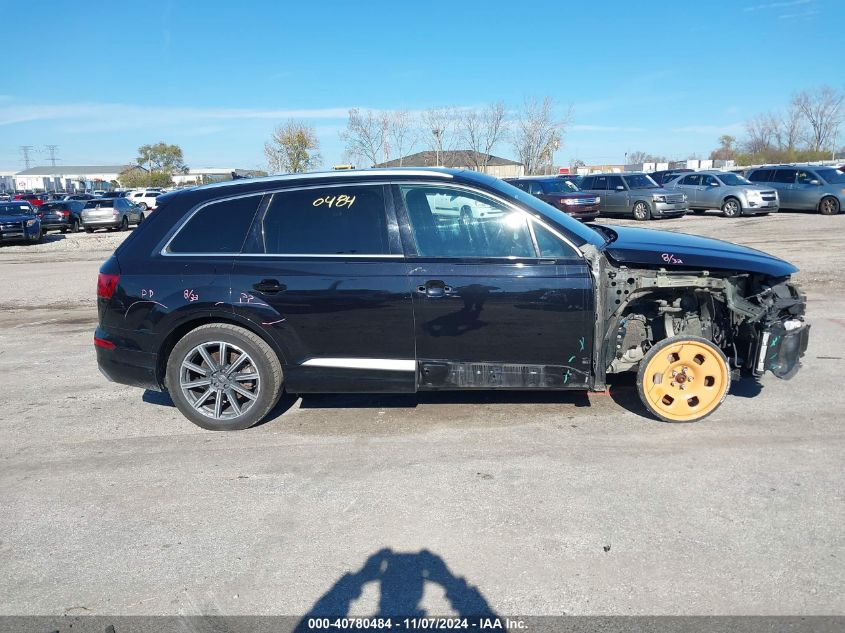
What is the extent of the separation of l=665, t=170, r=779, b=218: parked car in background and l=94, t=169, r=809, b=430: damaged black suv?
1960cm

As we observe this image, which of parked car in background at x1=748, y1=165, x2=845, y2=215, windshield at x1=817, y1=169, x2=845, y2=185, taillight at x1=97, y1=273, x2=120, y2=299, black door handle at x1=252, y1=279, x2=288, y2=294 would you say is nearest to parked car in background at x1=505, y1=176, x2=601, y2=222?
parked car in background at x1=748, y1=165, x2=845, y2=215

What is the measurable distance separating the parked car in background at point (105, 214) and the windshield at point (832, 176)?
27.5 metres

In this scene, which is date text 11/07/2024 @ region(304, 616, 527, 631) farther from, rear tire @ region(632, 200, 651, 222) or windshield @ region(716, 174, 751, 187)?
windshield @ region(716, 174, 751, 187)

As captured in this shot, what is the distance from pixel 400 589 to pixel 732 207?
913 inches

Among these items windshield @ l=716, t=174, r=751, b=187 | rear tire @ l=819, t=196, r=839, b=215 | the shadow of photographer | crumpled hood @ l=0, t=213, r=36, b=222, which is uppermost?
windshield @ l=716, t=174, r=751, b=187

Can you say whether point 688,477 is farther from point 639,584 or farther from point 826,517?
point 639,584

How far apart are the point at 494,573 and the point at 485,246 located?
91.8 inches

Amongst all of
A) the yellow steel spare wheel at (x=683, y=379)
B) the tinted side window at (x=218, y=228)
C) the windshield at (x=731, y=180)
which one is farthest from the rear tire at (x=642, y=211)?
the tinted side window at (x=218, y=228)

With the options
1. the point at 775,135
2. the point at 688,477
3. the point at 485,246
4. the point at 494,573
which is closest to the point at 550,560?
the point at 494,573

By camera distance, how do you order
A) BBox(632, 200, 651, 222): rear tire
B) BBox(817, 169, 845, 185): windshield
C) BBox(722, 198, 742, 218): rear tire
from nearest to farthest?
BBox(817, 169, 845, 185): windshield
BBox(722, 198, 742, 218): rear tire
BBox(632, 200, 651, 222): rear tire

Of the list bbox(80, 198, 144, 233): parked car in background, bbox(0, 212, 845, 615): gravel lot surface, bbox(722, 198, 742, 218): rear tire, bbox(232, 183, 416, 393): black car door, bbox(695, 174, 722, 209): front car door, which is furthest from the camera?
bbox(80, 198, 144, 233): parked car in background

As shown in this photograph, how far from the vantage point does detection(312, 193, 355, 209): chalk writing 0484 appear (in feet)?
15.9

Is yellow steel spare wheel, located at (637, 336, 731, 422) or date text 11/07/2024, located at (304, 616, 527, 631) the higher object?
yellow steel spare wheel, located at (637, 336, 731, 422)

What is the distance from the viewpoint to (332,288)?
471 centimetres
